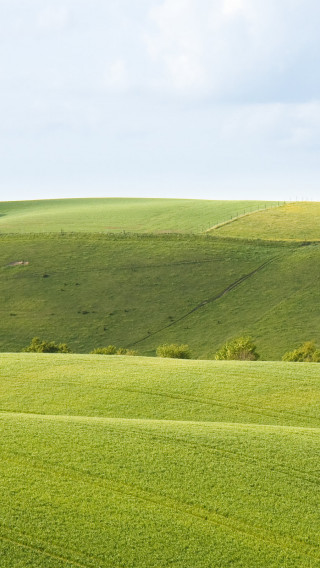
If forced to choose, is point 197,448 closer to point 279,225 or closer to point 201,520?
point 201,520

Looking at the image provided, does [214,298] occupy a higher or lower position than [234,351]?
higher

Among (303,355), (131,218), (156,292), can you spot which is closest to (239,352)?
(303,355)

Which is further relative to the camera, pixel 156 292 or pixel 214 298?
pixel 156 292

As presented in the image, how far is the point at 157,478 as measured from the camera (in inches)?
719

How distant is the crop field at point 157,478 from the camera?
15.3 metres

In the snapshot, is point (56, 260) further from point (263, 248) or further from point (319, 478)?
point (319, 478)

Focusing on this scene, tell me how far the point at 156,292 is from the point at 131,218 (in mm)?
38940

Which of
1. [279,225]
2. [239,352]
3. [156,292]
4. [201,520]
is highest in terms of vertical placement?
[279,225]

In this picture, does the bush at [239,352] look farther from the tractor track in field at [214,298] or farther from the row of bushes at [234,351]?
the tractor track in field at [214,298]

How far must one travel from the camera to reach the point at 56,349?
53.9 metres

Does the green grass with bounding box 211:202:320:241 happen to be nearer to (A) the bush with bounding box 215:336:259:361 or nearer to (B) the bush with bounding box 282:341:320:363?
(B) the bush with bounding box 282:341:320:363

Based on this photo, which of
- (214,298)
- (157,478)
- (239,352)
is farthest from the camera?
(214,298)

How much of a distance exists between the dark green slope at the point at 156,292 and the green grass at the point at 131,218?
30.7ft

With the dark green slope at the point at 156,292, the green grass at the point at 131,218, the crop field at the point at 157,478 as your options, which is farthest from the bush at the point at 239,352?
the green grass at the point at 131,218
